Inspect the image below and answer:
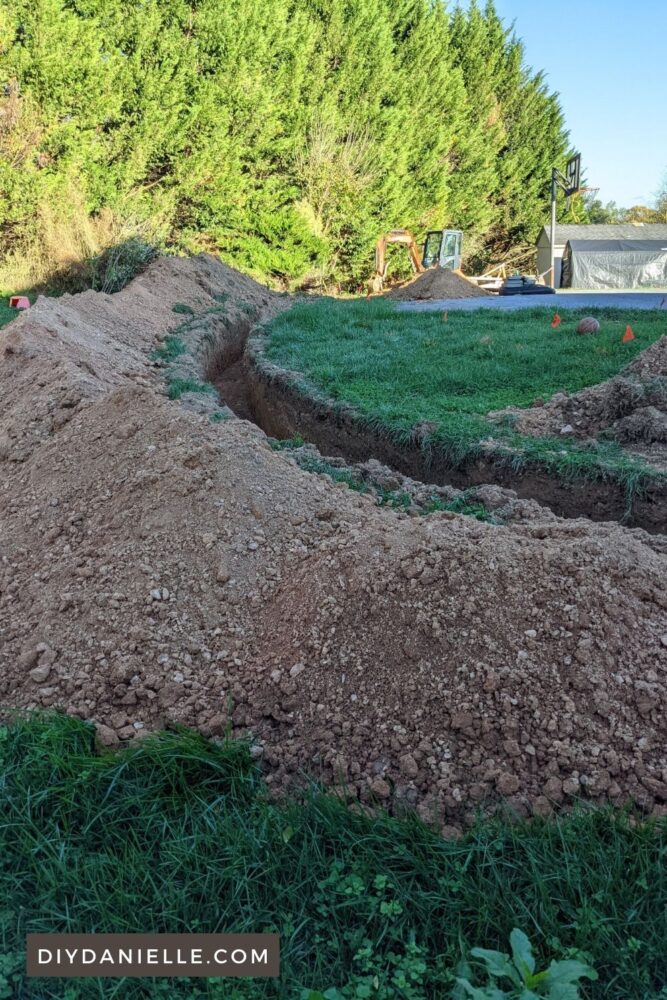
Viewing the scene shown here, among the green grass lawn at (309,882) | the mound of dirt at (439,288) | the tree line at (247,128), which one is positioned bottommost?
the green grass lawn at (309,882)

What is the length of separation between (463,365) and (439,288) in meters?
10.4

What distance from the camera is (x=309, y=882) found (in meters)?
1.90

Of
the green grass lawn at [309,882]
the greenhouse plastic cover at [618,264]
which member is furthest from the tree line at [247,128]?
the green grass lawn at [309,882]

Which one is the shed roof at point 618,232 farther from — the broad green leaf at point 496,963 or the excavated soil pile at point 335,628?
the broad green leaf at point 496,963

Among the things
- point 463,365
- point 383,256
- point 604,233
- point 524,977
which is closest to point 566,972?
point 524,977

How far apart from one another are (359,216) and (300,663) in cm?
2229

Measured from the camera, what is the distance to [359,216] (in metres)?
22.6

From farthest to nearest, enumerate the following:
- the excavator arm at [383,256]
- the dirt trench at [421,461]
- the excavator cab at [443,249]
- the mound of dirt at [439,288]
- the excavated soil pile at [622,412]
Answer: the excavator cab at [443,249]
the excavator arm at [383,256]
the mound of dirt at [439,288]
the excavated soil pile at [622,412]
the dirt trench at [421,461]

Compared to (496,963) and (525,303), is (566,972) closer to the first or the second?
(496,963)

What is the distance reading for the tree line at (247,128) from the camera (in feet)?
43.8

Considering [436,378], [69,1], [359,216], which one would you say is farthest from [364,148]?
[436,378]

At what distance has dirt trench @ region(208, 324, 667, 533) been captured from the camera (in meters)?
4.60

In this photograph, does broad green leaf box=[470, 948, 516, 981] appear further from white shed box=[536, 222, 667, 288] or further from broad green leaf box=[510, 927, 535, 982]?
white shed box=[536, 222, 667, 288]

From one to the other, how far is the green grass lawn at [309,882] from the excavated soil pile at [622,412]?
3715 mm
